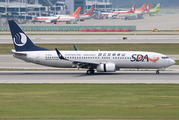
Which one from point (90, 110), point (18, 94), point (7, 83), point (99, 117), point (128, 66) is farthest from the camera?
point (128, 66)

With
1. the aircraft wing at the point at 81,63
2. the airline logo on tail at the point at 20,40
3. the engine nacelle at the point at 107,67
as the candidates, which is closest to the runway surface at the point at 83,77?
the engine nacelle at the point at 107,67

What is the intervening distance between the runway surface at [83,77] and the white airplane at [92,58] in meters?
1.38

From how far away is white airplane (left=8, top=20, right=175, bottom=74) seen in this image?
153 ft

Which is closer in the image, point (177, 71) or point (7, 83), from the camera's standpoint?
point (7, 83)

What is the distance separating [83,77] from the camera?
44.8 m

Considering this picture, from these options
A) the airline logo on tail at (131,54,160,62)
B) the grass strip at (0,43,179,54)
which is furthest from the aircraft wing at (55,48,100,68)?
the grass strip at (0,43,179,54)

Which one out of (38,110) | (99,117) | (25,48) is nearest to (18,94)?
(38,110)

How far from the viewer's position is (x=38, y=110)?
24.5 metres

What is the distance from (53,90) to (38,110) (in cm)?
943

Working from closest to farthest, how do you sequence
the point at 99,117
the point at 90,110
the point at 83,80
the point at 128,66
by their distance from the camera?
the point at 99,117, the point at 90,110, the point at 83,80, the point at 128,66

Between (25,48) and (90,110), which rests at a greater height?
(25,48)

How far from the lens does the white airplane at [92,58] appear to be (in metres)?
46.8

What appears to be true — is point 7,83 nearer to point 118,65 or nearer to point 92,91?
point 92,91

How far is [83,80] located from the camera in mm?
41969
